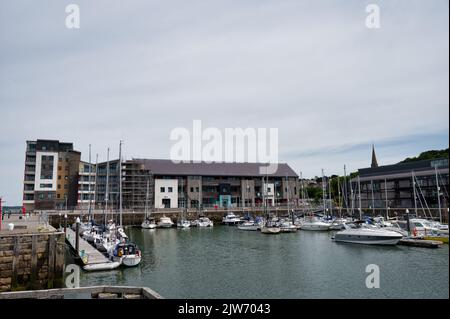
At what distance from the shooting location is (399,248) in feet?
122

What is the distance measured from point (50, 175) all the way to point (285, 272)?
76393mm

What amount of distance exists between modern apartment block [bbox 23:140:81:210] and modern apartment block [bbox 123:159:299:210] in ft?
48.9

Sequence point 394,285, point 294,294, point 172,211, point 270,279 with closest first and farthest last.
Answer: point 294,294 → point 394,285 → point 270,279 → point 172,211

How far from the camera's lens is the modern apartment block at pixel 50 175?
266 feet

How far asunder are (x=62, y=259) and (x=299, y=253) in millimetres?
23369

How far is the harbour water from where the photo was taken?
20.8 m

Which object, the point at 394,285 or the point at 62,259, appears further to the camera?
the point at 62,259

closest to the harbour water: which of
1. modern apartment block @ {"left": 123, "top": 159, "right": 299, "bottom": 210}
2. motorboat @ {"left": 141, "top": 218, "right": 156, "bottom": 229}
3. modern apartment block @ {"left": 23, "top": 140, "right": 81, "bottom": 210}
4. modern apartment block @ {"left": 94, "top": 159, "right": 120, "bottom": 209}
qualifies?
motorboat @ {"left": 141, "top": 218, "right": 156, "bottom": 229}

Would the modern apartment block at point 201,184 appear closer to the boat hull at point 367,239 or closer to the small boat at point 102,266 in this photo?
the boat hull at point 367,239

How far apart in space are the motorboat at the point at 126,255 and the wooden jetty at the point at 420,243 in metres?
31.2

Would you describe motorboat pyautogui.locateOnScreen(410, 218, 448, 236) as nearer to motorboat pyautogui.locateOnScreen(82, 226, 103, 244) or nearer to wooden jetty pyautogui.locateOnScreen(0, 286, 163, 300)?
wooden jetty pyautogui.locateOnScreen(0, 286, 163, 300)

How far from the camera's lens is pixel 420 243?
37250 mm
